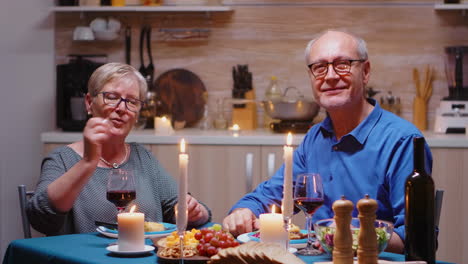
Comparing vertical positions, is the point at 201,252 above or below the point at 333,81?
below

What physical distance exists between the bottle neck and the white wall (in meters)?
2.88

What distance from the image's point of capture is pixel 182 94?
4500 mm

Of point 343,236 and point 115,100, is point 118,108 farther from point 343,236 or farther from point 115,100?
point 343,236

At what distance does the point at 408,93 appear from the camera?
4387 millimetres

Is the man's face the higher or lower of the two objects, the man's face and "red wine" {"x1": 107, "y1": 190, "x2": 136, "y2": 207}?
the higher

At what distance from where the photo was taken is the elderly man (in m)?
2.35

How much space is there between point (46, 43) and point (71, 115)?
543 mm

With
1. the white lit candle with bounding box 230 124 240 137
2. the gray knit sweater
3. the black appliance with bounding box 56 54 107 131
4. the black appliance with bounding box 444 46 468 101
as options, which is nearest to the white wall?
the black appliance with bounding box 56 54 107 131

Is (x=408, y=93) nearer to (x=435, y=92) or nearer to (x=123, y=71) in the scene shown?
(x=435, y=92)

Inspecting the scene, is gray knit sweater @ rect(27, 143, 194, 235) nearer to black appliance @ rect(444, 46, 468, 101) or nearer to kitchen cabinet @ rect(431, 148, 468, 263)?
kitchen cabinet @ rect(431, 148, 468, 263)

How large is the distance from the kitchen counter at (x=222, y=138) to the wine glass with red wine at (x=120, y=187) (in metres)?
1.92

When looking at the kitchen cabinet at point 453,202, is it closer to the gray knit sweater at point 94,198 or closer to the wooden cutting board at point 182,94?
the wooden cutting board at point 182,94

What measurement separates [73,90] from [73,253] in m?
2.55

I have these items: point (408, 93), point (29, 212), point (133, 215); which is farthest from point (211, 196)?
point (133, 215)
